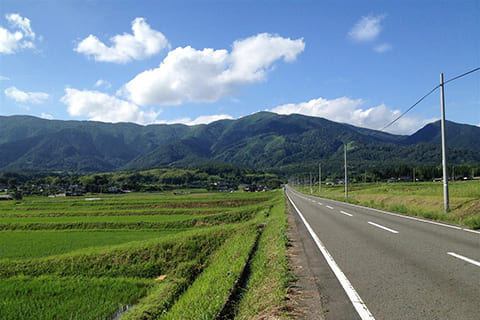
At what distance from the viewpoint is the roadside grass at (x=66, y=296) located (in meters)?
10.0

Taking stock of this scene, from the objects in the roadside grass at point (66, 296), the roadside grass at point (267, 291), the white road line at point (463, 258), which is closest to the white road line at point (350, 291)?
the roadside grass at point (267, 291)

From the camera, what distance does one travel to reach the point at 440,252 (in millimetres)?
7438

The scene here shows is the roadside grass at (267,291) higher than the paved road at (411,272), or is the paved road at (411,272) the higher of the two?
the paved road at (411,272)

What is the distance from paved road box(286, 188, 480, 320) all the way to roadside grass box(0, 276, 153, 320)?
7.45 metres

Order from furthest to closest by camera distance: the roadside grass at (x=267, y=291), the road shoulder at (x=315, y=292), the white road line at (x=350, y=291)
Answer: the roadside grass at (x=267, y=291)
the road shoulder at (x=315, y=292)
the white road line at (x=350, y=291)

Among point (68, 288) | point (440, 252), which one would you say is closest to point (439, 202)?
point (440, 252)

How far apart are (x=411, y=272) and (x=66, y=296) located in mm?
11926

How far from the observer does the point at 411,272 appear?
592cm

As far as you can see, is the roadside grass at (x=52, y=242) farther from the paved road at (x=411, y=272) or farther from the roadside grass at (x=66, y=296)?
the paved road at (x=411, y=272)

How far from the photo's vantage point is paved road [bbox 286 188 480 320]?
13.9 ft

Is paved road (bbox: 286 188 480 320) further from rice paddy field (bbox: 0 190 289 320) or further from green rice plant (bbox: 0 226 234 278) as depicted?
green rice plant (bbox: 0 226 234 278)

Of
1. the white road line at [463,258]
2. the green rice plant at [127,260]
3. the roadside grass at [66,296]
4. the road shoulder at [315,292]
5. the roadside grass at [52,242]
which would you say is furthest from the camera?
the roadside grass at [52,242]

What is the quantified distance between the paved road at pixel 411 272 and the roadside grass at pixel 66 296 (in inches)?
293

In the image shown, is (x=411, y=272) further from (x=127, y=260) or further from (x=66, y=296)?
(x=127, y=260)
